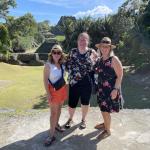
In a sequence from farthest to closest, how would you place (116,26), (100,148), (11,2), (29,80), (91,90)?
(11,2) < (116,26) < (29,80) < (91,90) < (100,148)

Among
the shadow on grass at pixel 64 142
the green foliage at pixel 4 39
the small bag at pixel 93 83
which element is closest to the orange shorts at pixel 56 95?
the small bag at pixel 93 83

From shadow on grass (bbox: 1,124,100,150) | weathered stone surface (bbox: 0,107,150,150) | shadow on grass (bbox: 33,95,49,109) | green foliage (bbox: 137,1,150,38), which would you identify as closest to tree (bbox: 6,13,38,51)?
green foliage (bbox: 137,1,150,38)

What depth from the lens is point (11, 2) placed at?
124ft

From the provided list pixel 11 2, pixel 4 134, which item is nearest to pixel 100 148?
pixel 4 134

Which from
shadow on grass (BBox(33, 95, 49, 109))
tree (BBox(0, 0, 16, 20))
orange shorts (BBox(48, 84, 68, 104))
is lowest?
shadow on grass (BBox(33, 95, 49, 109))

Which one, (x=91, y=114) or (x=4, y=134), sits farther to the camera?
(x=91, y=114)

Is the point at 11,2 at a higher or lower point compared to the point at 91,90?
higher

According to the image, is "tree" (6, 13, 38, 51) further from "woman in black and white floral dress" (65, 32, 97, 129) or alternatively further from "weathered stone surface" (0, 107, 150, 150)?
"woman in black and white floral dress" (65, 32, 97, 129)

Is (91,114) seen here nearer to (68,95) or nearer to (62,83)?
(68,95)

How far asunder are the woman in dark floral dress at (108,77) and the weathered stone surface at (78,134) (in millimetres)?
537

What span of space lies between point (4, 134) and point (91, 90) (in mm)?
1740

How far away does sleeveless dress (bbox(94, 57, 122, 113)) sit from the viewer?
20.2 feet

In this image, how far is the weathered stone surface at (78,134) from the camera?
6211 mm

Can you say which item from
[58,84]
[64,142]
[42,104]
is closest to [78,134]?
[64,142]
